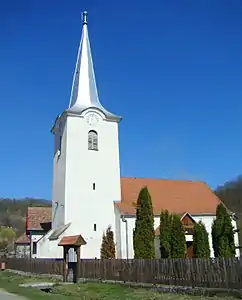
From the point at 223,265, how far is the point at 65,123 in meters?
23.6

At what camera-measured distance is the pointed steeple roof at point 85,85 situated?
38.0m

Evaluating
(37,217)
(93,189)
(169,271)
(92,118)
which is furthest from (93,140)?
(169,271)

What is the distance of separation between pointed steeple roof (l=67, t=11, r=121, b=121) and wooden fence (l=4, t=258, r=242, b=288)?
594 inches

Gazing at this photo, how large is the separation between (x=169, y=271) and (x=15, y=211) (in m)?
90.6

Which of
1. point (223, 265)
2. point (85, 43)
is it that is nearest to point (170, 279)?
point (223, 265)

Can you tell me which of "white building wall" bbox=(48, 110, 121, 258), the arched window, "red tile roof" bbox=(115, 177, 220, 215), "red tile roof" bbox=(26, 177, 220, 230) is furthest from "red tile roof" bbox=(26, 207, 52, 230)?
the arched window

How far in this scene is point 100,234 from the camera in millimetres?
34469

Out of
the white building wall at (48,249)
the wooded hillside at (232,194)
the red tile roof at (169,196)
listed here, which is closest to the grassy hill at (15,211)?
the wooded hillside at (232,194)

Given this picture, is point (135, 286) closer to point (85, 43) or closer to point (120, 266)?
point (120, 266)

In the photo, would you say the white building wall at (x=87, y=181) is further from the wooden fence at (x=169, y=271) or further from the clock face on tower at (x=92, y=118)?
the wooden fence at (x=169, y=271)

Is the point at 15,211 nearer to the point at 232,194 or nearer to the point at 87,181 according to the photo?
the point at 232,194

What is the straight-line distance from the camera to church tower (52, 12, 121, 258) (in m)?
34.2

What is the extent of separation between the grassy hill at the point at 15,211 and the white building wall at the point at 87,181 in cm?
6496

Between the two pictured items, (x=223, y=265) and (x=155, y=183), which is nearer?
(x=223, y=265)
